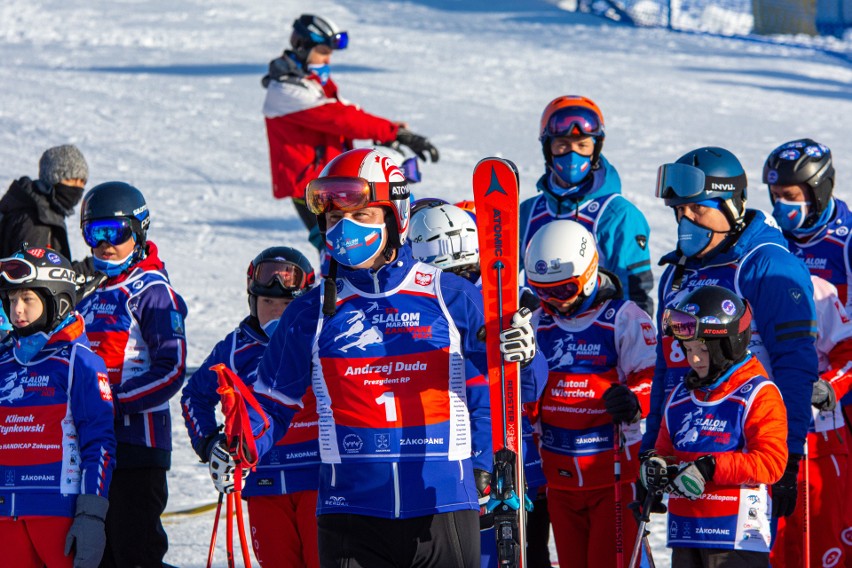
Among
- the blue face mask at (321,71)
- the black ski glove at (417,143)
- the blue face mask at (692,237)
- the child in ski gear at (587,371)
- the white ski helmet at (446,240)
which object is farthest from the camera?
the blue face mask at (321,71)

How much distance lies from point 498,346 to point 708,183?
1.77 metres

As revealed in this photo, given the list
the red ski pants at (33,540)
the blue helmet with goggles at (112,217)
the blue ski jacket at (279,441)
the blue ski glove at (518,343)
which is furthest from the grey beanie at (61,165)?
the blue ski glove at (518,343)

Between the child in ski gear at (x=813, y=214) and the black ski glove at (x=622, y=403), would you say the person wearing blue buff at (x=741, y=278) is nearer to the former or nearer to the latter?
the black ski glove at (x=622, y=403)

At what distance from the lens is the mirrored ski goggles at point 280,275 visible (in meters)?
6.12

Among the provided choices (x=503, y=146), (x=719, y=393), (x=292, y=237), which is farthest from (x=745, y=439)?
(x=503, y=146)

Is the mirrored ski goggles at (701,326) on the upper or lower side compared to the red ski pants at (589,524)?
upper

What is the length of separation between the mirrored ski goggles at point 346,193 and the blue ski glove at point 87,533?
5.55 feet

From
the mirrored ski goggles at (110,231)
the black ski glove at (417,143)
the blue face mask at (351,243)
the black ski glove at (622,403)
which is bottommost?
the black ski glove at (622,403)

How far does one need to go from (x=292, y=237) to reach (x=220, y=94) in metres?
7.91

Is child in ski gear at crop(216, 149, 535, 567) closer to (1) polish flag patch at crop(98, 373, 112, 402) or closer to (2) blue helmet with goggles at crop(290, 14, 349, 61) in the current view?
(1) polish flag patch at crop(98, 373, 112, 402)

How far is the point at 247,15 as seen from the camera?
29266 millimetres

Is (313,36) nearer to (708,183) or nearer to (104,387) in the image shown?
(708,183)

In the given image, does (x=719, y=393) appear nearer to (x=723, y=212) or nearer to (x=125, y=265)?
(x=723, y=212)

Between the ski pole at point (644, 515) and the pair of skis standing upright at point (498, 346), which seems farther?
the ski pole at point (644, 515)
